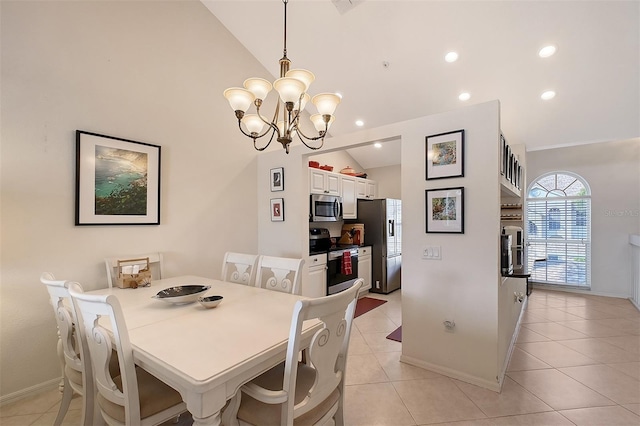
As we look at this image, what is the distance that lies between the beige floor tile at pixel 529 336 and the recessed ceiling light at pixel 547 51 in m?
3.12

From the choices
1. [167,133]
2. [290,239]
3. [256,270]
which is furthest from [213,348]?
[167,133]

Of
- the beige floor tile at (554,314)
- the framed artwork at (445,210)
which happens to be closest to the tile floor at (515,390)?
the beige floor tile at (554,314)

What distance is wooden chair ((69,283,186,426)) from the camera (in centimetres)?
115

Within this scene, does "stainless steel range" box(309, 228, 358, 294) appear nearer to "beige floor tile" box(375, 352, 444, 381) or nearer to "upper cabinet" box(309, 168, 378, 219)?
"upper cabinet" box(309, 168, 378, 219)

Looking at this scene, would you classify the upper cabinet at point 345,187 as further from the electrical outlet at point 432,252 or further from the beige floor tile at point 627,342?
the beige floor tile at point 627,342

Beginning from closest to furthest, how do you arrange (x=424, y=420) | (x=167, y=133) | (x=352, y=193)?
(x=424, y=420), (x=167, y=133), (x=352, y=193)

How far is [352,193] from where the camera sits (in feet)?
16.7

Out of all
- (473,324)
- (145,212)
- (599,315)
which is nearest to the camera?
(473,324)

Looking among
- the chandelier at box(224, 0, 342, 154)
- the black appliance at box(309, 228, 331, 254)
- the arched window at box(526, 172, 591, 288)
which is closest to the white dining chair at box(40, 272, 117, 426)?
the chandelier at box(224, 0, 342, 154)

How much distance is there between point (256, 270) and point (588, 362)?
3159mm

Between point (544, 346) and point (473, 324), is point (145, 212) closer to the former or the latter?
point (473, 324)

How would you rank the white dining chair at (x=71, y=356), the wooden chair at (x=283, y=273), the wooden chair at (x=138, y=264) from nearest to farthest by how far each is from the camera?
the white dining chair at (x=71, y=356), the wooden chair at (x=283, y=273), the wooden chair at (x=138, y=264)

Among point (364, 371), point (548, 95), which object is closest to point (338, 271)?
point (364, 371)

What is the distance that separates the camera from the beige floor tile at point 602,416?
1.78 m
